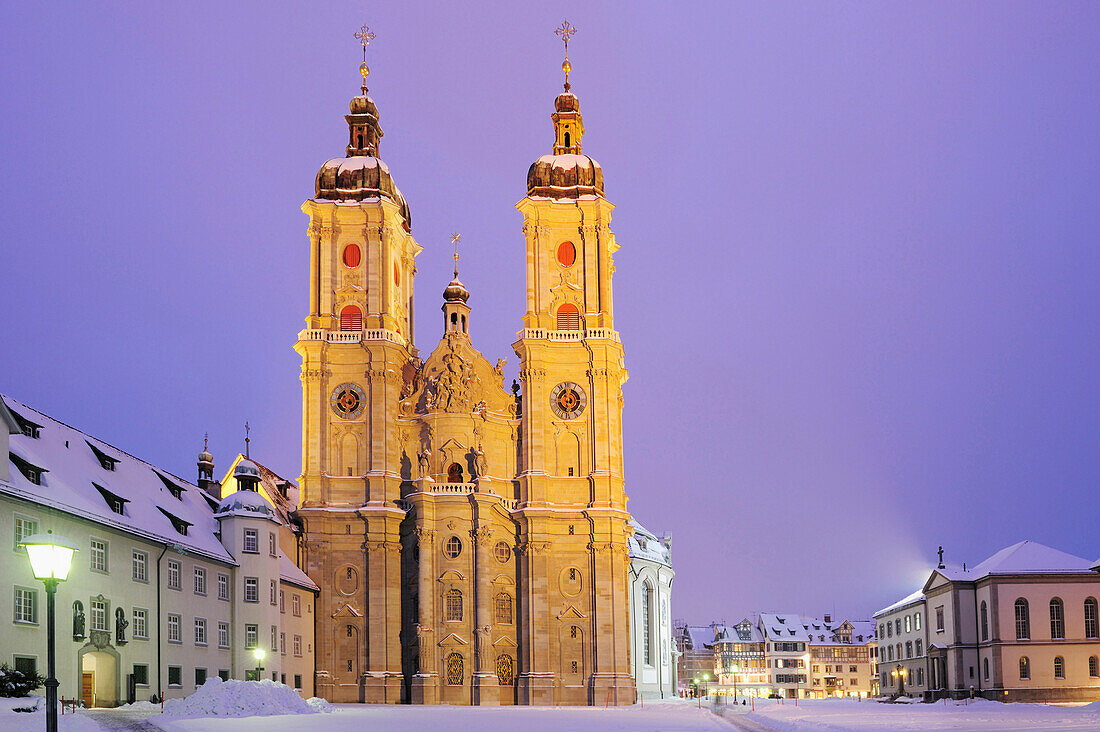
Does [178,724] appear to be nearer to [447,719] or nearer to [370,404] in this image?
[447,719]

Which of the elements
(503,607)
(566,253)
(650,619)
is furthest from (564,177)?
(650,619)

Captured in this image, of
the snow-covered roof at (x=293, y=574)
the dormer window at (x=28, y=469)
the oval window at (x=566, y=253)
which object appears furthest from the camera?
the oval window at (x=566, y=253)

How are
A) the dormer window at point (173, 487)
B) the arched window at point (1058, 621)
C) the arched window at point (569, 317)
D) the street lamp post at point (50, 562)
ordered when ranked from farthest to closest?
the arched window at point (1058, 621)
the arched window at point (569, 317)
the dormer window at point (173, 487)
the street lamp post at point (50, 562)

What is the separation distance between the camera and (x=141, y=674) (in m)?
52.9

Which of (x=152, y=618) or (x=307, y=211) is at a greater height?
(x=307, y=211)

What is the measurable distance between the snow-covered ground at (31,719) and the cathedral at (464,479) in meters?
45.6

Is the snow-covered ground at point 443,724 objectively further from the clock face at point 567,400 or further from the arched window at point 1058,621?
the arched window at point 1058,621

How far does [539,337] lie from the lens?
3393 inches

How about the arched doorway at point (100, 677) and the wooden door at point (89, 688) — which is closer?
the wooden door at point (89, 688)

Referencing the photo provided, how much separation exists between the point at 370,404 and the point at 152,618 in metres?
32.0

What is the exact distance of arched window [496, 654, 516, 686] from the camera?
8316 cm

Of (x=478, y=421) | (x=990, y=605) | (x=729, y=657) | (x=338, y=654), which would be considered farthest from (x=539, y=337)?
(x=729, y=657)

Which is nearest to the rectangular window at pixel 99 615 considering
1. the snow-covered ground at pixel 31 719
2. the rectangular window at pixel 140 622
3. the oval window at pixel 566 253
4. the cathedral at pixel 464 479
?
the rectangular window at pixel 140 622

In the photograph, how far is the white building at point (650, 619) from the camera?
325ft
